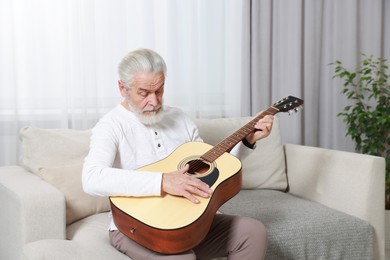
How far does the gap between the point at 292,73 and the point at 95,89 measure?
118 centimetres

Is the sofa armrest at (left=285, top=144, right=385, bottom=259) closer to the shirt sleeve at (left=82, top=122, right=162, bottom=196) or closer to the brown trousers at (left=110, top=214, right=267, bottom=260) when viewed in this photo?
the brown trousers at (left=110, top=214, right=267, bottom=260)

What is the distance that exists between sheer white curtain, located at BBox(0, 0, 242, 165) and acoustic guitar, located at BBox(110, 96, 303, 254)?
43.4 inches

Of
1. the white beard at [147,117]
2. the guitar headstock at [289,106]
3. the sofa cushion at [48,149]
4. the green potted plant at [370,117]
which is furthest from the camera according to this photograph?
the green potted plant at [370,117]

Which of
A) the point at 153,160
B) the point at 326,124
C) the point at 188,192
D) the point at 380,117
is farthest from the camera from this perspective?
the point at 326,124

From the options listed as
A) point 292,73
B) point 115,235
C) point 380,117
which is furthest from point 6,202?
point 380,117

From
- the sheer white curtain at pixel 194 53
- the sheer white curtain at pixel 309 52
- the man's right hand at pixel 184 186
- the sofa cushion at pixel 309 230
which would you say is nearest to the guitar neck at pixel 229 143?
the man's right hand at pixel 184 186

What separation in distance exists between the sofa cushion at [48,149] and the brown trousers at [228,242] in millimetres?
620

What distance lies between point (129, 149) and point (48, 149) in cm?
58

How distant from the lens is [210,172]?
180 centimetres

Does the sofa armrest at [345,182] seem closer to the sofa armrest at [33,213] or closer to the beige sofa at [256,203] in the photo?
the beige sofa at [256,203]

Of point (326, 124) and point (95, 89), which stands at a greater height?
point (95, 89)

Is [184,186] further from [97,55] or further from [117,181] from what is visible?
[97,55]

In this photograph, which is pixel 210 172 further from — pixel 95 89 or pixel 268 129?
pixel 95 89

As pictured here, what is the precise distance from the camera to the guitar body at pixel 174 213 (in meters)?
1.59
